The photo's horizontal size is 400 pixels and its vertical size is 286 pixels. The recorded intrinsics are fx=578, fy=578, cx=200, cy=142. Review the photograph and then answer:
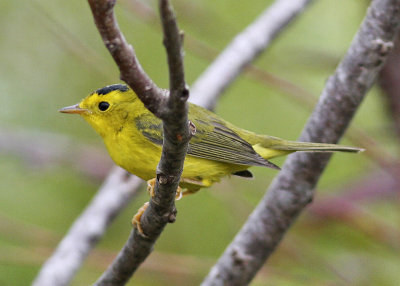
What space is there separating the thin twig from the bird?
1088 millimetres

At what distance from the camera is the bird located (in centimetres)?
332

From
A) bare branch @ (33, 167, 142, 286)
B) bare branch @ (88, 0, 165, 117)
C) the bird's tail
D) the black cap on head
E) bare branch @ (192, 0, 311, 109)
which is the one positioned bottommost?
bare branch @ (33, 167, 142, 286)

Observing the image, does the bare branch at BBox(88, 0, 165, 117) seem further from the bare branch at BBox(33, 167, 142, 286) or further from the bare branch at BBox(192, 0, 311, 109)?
the bare branch at BBox(192, 0, 311, 109)

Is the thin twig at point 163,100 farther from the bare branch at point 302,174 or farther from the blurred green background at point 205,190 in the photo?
the blurred green background at point 205,190

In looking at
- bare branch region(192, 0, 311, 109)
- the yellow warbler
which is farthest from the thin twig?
bare branch region(192, 0, 311, 109)

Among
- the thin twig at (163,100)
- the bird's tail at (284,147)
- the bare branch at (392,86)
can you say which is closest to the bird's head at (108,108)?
the bird's tail at (284,147)

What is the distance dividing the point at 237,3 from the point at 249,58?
6.64 feet

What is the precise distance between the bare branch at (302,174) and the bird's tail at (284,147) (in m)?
0.04

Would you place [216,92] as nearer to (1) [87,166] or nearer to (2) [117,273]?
(1) [87,166]

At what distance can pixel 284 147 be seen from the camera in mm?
3586

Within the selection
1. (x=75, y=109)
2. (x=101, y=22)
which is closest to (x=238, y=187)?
(x=75, y=109)

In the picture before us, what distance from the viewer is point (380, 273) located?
386 centimetres

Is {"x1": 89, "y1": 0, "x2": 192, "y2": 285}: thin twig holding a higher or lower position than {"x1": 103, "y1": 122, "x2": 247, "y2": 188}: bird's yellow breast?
lower

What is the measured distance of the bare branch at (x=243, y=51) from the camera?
3877 millimetres
